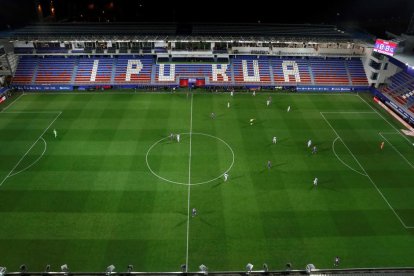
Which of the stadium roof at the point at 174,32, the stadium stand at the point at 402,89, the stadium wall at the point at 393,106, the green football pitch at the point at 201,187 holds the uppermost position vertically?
the stadium roof at the point at 174,32

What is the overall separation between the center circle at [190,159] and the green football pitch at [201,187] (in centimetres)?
20

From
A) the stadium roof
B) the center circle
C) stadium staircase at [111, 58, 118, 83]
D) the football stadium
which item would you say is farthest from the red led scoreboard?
stadium staircase at [111, 58, 118, 83]

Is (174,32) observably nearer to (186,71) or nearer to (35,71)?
(186,71)

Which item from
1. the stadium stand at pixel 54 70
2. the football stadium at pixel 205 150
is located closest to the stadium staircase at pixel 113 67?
the football stadium at pixel 205 150

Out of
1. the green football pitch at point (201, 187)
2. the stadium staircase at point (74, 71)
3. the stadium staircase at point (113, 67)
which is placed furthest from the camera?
the stadium staircase at point (113, 67)

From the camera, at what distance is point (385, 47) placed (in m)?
51.6

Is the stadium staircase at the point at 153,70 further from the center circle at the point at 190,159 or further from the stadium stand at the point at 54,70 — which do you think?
the center circle at the point at 190,159

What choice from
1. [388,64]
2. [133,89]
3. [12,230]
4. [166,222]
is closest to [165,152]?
[166,222]

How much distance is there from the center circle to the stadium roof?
25092mm

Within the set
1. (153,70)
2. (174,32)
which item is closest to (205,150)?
(153,70)

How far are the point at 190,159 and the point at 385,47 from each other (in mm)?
36640

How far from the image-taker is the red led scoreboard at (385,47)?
1978 inches

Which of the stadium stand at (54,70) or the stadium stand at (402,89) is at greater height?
the stadium stand at (402,89)

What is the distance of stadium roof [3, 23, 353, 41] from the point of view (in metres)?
58.5
